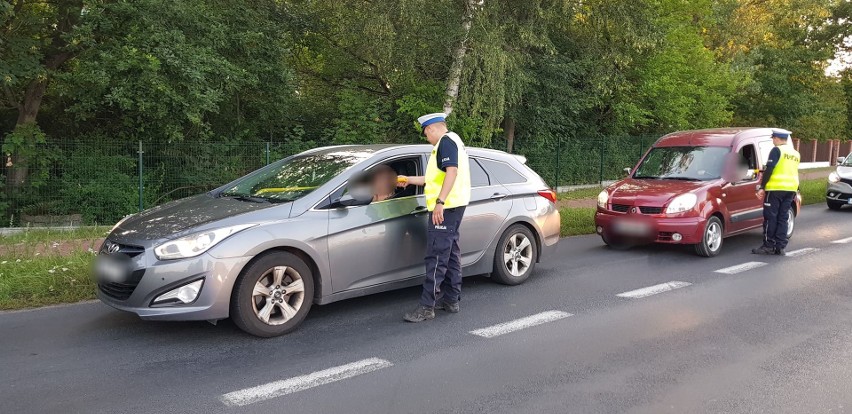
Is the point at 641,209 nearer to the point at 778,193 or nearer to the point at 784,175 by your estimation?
the point at 778,193

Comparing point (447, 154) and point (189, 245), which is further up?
point (447, 154)

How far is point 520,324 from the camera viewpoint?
18.7 ft

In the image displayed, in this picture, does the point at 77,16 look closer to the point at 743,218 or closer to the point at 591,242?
the point at 591,242

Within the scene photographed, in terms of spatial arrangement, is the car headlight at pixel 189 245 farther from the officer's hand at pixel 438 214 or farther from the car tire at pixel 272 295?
the officer's hand at pixel 438 214

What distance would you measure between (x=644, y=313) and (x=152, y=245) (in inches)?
169

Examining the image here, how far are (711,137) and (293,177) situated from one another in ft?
22.3

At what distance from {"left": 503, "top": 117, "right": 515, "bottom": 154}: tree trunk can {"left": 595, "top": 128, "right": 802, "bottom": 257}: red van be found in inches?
309

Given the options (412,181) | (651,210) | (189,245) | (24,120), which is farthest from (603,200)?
(24,120)

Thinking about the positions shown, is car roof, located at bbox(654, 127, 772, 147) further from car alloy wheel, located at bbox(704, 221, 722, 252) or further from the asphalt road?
the asphalt road

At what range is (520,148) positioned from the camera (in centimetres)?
1839

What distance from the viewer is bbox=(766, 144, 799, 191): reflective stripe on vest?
9.21 metres

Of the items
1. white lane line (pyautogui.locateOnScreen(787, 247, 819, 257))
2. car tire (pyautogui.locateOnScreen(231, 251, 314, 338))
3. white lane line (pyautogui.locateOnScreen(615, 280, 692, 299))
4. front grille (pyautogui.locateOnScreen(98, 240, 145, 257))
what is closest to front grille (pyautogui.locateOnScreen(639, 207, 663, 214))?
white lane line (pyautogui.locateOnScreen(615, 280, 692, 299))

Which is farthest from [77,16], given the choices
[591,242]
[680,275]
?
[680,275]

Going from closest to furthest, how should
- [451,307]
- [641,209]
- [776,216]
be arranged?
1. [451,307]
2. [641,209]
3. [776,216]
